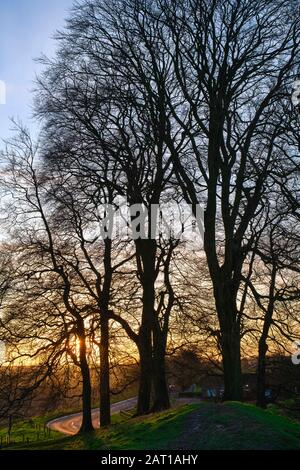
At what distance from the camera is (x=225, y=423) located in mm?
9078

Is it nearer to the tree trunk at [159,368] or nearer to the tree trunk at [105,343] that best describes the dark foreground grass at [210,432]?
the tree trunk at [159,368]

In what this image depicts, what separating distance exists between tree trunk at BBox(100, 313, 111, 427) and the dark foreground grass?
1049 centimetres

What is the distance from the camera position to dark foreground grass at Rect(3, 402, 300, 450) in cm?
809

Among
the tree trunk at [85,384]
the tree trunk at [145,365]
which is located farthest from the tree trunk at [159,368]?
the tree trunk at [85,384]

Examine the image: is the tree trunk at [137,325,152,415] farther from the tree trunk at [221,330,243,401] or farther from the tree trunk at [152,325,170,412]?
the tree trunk at [221,330,243,401]

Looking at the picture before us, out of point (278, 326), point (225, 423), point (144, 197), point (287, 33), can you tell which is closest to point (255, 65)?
point (287, 33)

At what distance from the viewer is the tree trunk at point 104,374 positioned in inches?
850

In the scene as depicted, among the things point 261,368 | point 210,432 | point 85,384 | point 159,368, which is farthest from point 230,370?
point 261,368

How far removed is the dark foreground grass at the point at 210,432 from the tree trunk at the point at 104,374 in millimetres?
10494

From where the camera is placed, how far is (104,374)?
70.6 feet

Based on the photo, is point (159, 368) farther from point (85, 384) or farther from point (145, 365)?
point (145, 365)

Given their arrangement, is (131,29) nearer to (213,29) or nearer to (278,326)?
(213,29)

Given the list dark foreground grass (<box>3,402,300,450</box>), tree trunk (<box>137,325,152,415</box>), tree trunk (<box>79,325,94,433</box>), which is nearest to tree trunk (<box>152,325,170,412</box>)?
tree trunk (<box>137,325,152,415</box>)

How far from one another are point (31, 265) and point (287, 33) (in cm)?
1333
